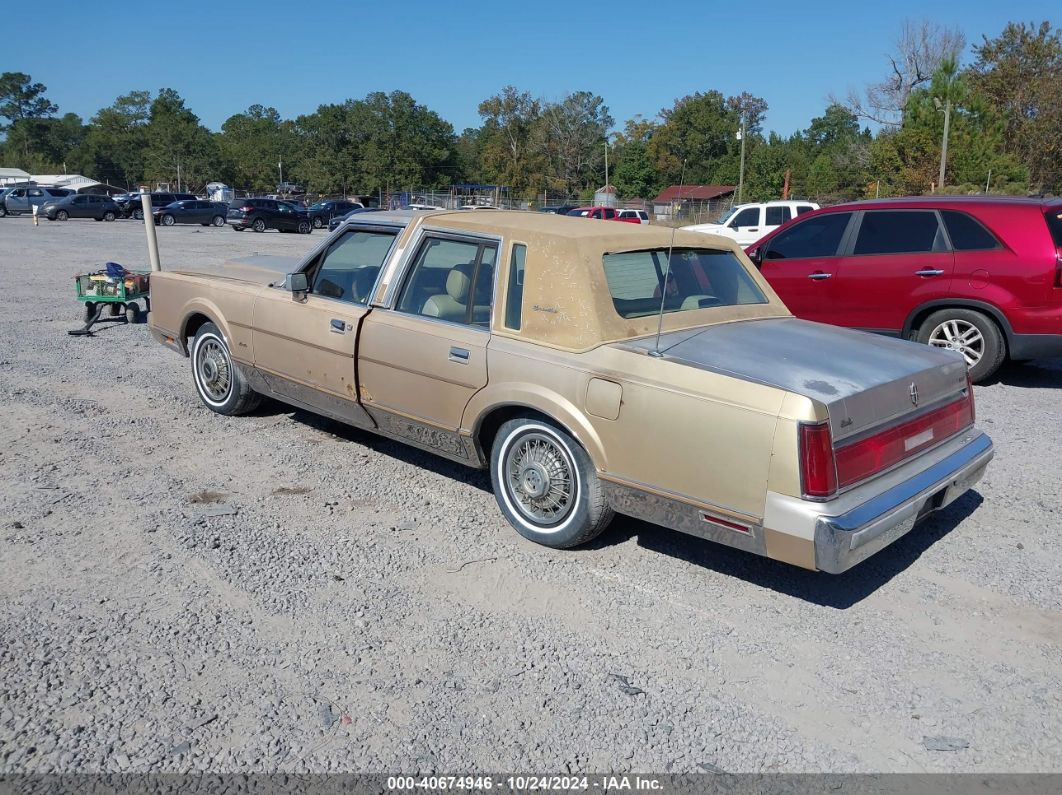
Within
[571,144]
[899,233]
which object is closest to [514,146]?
[571,144]

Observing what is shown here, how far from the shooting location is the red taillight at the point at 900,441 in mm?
3643

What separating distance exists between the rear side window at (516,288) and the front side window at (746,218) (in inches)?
808

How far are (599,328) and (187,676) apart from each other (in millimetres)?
2367

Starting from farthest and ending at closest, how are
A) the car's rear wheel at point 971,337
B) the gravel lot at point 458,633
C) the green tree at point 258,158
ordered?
the green tree at point 258,158
the car's rear wheel at point 971,337
the gravel lot at point 458,633

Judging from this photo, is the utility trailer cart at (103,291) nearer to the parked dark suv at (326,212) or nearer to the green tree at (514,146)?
the parked dark suv at (326,212)

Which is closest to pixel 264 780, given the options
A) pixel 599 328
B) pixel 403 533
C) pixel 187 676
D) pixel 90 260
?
pixel 187 676

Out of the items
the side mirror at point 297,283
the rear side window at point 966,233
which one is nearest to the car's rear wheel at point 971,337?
the rear side window at point 966,233

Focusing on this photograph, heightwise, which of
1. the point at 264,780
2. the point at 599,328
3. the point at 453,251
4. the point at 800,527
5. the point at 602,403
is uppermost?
the point at 453,251

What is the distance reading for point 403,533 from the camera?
4.69 meters

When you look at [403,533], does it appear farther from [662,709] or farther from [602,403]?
[662,709]

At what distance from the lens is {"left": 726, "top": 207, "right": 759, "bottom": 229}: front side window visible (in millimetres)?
23984

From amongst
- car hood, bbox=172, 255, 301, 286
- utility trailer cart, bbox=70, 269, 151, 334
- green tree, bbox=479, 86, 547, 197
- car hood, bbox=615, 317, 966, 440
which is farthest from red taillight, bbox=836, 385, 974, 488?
green tree, bbox=479, 86, 547, 197

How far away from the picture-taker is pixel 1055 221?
7586mm

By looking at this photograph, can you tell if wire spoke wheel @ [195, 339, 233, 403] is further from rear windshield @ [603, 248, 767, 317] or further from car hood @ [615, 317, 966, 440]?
car hood @ [615, 317, 966, 440]
